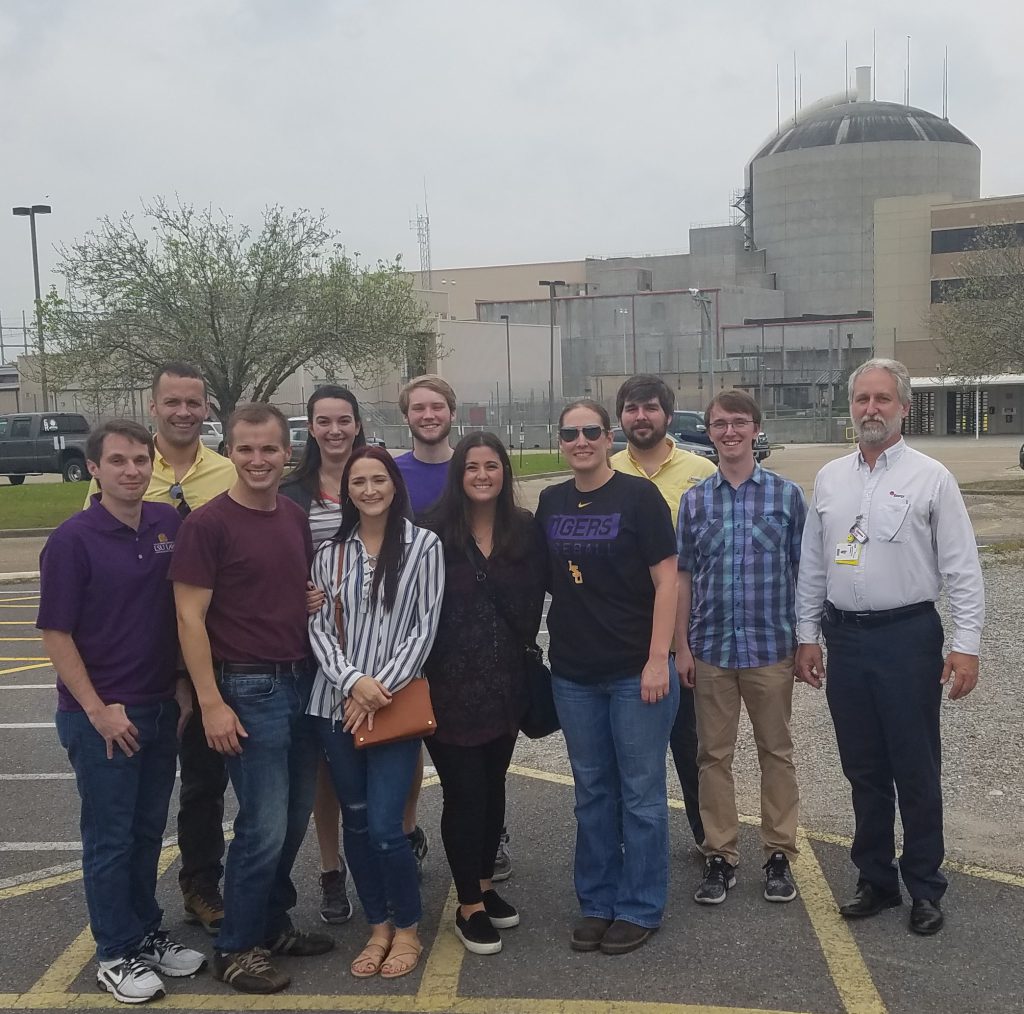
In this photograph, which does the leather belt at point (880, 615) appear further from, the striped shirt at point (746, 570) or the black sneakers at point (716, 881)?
the black sneakers at point (716, 881)

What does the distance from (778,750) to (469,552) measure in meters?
1.57

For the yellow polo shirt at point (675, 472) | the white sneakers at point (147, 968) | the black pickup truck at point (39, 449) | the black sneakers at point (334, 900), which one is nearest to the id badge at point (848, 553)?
the yellow polo shirt at point (675, 472)

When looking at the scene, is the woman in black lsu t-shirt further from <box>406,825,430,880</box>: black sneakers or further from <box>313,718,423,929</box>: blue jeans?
<box>406,825,430,880</box>: black sneakers

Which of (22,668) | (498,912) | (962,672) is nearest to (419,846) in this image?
(498,912)

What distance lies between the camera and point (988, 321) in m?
25.1

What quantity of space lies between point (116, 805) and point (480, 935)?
137 cm

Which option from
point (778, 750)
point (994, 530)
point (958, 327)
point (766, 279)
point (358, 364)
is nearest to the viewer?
point (778, 750)

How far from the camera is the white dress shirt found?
3.96m

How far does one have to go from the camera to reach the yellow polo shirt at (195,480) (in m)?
4.26

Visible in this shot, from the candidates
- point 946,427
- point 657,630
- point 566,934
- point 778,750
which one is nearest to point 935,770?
point 778,750

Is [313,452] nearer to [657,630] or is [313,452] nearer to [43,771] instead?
[657,630]

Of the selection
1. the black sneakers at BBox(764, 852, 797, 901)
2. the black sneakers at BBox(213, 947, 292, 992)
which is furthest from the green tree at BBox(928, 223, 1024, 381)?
the black sneakers at BBox(213, 947, 292, 992)

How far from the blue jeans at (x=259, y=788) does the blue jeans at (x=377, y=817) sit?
0.46 feet

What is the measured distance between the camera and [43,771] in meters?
6.08
